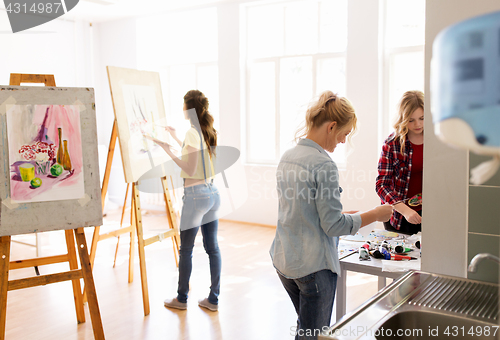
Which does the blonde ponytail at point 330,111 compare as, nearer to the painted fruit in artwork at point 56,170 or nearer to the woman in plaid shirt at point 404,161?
the woman in plaid shirt at point 404,161

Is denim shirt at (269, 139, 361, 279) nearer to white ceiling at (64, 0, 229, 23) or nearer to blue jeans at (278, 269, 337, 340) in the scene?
blue jeans at (278, 269, 337, 340)

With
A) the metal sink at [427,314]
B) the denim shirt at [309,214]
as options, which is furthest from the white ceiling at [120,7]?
the metal sink at [427,314]

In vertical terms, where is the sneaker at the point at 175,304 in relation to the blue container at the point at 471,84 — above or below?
below

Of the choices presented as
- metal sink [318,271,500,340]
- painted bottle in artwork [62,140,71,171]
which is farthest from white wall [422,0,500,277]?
painted bottle in artwork [62,140,71,171]

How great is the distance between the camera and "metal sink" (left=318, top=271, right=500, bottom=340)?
1.06 meters

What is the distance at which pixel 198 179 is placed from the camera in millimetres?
2740

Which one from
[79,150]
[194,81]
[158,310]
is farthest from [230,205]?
[79,150]

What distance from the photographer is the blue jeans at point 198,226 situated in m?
2.75

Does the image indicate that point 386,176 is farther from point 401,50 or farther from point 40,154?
point 401,50

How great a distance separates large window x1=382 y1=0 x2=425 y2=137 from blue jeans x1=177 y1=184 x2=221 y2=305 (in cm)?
256

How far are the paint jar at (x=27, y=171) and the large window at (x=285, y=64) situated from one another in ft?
11.2

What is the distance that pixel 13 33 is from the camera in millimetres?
5746

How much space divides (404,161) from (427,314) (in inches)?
44.6

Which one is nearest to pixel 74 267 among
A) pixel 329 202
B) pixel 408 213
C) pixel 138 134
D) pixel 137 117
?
pixel 138 134
